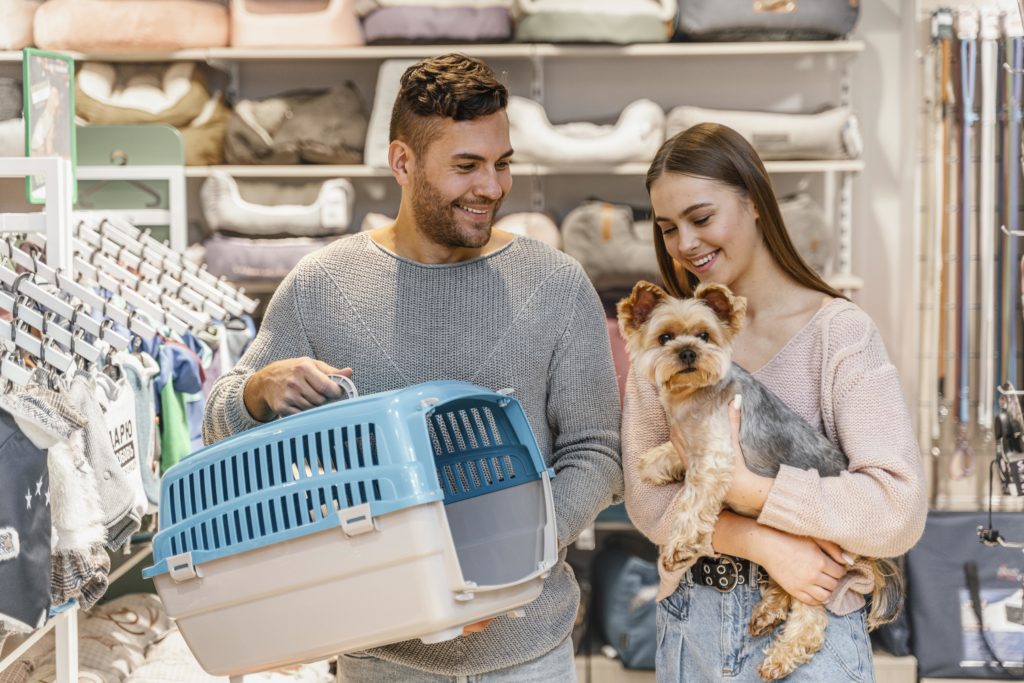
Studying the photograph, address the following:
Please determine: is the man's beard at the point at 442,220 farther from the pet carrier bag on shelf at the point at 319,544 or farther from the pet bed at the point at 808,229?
the pet bed at the point at 808,229

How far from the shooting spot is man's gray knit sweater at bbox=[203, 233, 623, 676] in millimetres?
→ 1662

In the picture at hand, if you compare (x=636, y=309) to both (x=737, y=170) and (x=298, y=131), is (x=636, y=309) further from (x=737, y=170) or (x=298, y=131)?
(x=298, y=131)

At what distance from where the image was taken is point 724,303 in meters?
1.58

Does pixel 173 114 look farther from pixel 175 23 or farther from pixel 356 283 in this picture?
pixel 356 283

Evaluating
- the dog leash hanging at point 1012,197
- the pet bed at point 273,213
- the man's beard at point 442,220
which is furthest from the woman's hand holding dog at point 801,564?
the pet bed at point 273,213

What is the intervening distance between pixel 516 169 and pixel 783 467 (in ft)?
8.24

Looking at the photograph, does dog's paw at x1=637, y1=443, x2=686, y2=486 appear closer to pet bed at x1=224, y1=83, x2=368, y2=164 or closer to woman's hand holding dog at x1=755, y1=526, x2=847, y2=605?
woman's hand holding dog at x1=755, y1=526, x2=847, y2=605

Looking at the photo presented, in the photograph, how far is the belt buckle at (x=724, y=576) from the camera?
5.33 ft

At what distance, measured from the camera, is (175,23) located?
12.8 ft

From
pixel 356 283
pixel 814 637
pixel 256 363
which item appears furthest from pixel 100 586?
pixel 814 637

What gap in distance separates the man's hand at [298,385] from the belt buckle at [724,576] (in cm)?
62

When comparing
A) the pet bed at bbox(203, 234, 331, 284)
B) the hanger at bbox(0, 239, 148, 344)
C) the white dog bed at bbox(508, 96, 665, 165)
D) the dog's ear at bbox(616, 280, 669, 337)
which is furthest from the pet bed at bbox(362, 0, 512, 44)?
the dog's ear at bbox(616, 280, 669, 337)

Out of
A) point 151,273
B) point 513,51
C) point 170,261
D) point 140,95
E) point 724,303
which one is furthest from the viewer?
point 140,95

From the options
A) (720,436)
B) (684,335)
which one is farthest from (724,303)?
(720,436)
